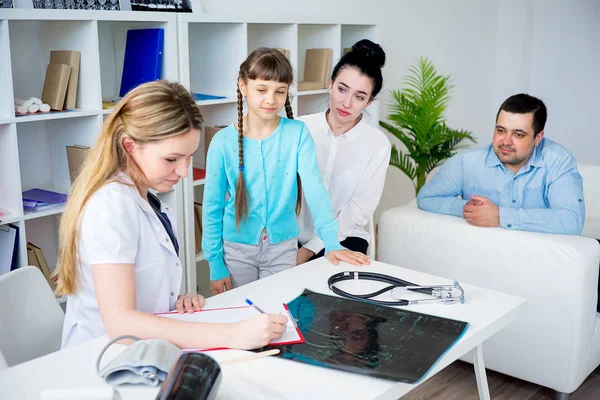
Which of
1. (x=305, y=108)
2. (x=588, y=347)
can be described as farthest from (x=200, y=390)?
(x=305, y=108)

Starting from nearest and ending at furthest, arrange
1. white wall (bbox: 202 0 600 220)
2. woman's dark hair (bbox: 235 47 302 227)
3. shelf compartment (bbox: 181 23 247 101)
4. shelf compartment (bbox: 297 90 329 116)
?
1. woman's dark hair (bbox: 235 47 302 227)
2. shelf compartment (bbox: 181 23 247 101)
3. shelf compartment (bbox: 297 90 329 116)
4. white wall (bbox: 202 0 600 220)

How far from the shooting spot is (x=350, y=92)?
244 centimetres

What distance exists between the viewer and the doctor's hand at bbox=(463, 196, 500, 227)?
2539mm

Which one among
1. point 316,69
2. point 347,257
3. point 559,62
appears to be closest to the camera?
point 347,257

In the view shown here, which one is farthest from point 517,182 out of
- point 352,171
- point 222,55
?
point 222,55

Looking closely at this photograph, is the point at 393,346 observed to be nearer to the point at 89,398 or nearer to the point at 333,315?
the point at 333,315

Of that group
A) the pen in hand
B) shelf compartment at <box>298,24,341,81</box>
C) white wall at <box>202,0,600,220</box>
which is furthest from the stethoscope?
white wall at <box>202,0,600,220</box>

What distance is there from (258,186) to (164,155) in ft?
2.29

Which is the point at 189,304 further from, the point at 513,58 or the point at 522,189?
the point at 513,58

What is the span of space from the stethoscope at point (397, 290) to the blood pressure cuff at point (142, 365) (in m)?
0.58

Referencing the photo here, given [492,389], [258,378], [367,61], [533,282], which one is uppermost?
[367,61]

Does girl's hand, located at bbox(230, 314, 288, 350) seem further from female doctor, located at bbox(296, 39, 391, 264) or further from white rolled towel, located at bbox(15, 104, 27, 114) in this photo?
white rolled towel, located at bbox(15, 104, 27, 114)

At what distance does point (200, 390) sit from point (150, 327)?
14.0 inches

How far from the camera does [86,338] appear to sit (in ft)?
4.98
